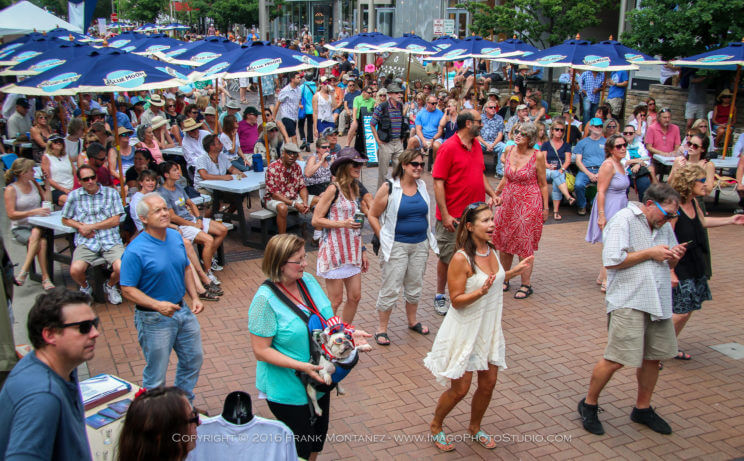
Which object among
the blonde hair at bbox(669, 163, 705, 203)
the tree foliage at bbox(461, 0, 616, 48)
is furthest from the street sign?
the blonde hair at bbox(669, 163, 705, 203)

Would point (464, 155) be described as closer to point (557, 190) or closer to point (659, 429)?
point (659, 429)

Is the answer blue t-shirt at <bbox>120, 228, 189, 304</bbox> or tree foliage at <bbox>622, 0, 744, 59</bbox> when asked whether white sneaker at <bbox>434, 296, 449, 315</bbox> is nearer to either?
blue t-shirt at <bbox>120, 228, 189, 304</bbox>

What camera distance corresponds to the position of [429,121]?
40.4ft

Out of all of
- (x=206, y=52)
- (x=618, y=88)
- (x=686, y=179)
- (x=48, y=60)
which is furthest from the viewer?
(x=618, y=88)

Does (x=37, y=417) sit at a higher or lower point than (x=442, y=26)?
lower

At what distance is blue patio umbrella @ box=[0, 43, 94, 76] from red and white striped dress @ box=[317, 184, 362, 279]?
7.10 metres

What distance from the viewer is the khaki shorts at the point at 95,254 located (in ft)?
22.6

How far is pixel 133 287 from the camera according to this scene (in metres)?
4.30

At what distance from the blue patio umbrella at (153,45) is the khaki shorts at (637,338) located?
1544cm

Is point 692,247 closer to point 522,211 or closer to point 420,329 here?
point 522,211

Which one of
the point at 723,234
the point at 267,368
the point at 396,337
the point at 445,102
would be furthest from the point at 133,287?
the point at 445,102

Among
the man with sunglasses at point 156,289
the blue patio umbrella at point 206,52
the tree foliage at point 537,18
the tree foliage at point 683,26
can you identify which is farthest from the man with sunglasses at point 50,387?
the tree foliage at point 537,18

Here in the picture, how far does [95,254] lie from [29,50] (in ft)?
31.4

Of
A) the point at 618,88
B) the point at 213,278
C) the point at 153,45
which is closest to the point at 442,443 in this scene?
the point at 213,278
